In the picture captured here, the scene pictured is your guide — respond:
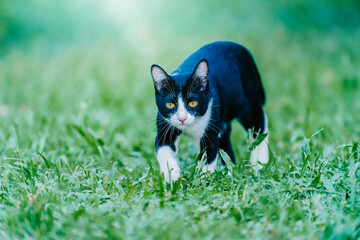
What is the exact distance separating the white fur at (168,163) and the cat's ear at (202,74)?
1.50 ft

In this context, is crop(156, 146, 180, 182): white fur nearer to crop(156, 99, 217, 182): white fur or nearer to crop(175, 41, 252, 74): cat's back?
crop(156, 99, 217, 182): white fur

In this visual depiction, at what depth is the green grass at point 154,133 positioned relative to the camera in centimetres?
229

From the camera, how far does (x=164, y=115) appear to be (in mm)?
2811

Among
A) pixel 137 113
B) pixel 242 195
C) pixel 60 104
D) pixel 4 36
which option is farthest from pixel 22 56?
pixel 242 195

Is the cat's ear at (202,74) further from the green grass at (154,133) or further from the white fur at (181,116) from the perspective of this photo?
the green grass at (154,133)

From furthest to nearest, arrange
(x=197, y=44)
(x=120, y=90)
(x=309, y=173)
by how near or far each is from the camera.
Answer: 1. (x=197, y=44)
2. (x=120, y=90)
3. (x=309, y=173)

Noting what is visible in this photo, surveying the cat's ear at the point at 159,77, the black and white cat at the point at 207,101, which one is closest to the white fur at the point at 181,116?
the black and white cat at the point at 207,101

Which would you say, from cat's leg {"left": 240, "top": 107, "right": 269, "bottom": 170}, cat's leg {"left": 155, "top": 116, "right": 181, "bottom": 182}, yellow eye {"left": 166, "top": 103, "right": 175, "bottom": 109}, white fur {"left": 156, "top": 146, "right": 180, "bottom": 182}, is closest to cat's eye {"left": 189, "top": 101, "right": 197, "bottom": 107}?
yellow eye {"left": 166, "top": 103, "right": 175, "bottom": 109}

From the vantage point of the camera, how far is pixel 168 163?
280cm

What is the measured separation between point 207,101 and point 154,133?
6.10 ft

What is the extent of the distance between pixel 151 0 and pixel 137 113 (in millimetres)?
4590

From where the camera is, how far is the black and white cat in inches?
107

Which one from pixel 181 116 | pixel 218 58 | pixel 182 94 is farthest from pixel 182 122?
pixel 218 58

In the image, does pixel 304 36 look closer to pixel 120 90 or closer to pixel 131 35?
pixel 131 35
